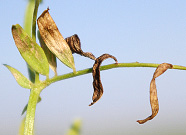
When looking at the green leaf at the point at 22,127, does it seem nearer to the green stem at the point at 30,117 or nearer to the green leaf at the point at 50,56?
the green stem at the point at 30,117

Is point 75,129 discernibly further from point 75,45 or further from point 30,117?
point 75,45

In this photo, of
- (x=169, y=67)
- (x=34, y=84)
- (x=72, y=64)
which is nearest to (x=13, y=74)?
(x=34, y=84)

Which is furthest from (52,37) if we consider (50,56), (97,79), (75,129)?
(75,129)

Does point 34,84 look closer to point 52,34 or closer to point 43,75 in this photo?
point 43,75

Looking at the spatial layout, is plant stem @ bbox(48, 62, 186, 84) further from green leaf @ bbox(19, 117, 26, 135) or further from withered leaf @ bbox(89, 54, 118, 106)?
green leaf @ bbox(19, 117, 26, 135)

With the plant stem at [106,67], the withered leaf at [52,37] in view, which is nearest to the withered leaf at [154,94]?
the plant stem at [106,67]

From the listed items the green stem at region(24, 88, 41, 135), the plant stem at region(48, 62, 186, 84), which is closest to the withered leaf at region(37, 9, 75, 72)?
the plant stem at region(48, 62, 186, 84)

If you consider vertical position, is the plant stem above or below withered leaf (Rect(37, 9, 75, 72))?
below
